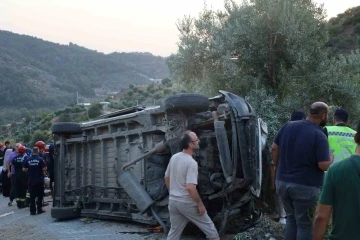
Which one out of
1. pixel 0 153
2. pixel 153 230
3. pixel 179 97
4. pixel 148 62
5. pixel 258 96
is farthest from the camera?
pixel 148 62

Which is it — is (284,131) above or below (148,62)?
below

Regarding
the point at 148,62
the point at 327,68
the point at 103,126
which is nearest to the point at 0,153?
the point at 103,126

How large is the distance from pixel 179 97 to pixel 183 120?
1.40 feet

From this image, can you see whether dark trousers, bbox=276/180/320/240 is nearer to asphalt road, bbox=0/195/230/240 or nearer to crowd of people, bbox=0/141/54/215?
asphalt road, bbox=0/195/230/240

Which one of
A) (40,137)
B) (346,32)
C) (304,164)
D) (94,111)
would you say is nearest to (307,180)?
(304,164)

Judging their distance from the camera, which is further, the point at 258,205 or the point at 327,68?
the point at 327,68

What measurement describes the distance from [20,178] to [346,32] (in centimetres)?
3325

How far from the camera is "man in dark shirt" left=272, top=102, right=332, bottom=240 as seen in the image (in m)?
4.96

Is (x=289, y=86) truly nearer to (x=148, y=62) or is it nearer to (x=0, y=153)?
(x=0, y=153)

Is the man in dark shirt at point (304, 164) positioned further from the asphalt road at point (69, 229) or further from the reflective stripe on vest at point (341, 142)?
the asphalt road at point (69, 229)

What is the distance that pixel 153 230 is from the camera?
833cm

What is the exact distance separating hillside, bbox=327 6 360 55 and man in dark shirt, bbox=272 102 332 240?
1134 inches

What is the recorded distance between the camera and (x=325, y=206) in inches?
119

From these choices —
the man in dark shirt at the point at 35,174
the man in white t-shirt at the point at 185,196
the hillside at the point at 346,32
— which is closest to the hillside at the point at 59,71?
the hillside at the point at 346,32
